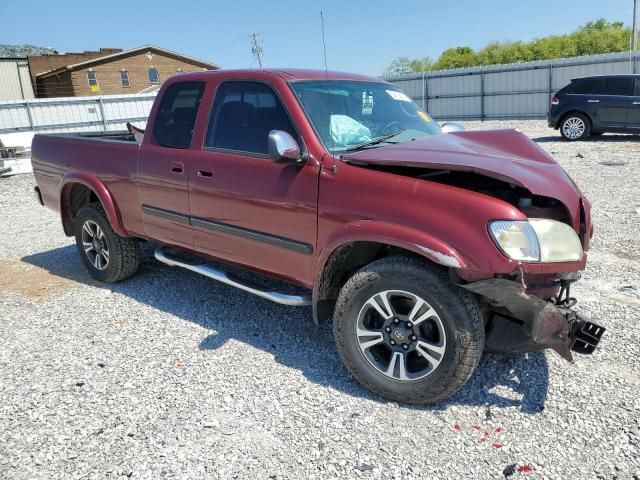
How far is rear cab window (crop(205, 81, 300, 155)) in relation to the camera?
3.58 metres

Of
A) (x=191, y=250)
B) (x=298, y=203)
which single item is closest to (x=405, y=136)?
(x=298, y=203)

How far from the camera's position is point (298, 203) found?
3.31 m

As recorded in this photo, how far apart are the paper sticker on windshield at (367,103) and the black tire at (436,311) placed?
1.28 meters

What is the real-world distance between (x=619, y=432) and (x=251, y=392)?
208 centimetres

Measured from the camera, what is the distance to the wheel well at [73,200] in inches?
208

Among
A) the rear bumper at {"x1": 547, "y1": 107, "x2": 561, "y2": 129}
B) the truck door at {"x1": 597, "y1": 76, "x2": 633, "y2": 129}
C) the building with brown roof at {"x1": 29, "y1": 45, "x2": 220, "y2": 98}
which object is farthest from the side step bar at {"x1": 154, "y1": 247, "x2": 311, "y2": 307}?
the building with brown roof at {"x1": 29, "y1": 45, "x2": 220, "y2": 98}

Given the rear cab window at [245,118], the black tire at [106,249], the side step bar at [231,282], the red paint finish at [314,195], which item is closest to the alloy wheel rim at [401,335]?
the red paint finish at [314,195]

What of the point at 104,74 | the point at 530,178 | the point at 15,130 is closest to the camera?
the point at 530,178

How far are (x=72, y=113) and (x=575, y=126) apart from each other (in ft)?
52.9

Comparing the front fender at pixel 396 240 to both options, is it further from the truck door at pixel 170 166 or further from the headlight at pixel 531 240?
the truck door at pixel 170 166

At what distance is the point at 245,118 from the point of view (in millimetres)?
3783

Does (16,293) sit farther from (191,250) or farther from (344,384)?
(344,384)

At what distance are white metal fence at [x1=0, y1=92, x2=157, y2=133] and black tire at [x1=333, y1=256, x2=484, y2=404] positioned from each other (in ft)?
49.7

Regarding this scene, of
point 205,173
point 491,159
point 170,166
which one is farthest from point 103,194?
point 491,159
